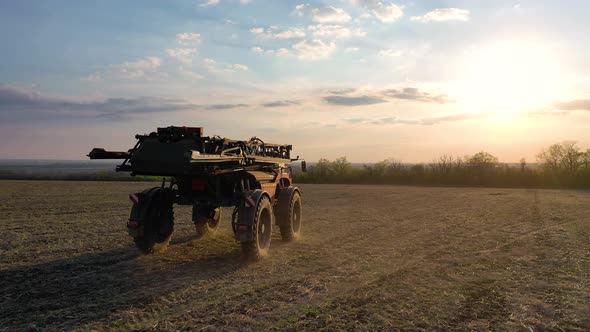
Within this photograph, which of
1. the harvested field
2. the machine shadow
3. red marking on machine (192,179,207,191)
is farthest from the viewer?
red marking on machine (192,179,207,191)

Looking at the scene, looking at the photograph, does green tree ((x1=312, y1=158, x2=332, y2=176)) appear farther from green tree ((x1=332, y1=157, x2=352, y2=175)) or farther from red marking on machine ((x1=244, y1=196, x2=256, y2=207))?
red marking on machine ((x1=244, y1=196, x2=256, y2=207))

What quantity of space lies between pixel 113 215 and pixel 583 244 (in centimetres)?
1482

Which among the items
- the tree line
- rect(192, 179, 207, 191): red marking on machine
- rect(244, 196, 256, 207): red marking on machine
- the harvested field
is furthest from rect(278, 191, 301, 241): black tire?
the tree line

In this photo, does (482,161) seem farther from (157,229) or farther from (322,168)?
(157,229)

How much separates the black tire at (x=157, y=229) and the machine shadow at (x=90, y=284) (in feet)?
0.96

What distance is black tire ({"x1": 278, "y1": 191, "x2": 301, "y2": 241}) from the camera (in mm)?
11219

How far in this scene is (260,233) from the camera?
9.57 metres

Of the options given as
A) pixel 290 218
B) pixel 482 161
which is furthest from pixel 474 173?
pixel 290 218

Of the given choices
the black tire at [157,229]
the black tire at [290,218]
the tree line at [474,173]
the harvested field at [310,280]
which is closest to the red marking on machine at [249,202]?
the harvested field at [310,280]

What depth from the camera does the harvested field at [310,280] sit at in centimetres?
584

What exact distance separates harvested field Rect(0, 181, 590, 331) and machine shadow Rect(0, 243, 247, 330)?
2cm

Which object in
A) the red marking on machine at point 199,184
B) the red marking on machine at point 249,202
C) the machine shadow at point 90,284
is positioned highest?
the red marking on machine at point 199,184

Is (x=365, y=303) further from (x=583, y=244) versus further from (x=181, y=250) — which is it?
(x=583, y=244)

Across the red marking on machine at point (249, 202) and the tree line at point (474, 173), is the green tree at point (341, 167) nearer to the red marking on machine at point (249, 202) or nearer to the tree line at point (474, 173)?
the tree line at point (474, 173)
